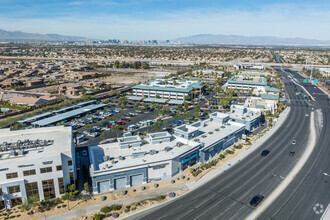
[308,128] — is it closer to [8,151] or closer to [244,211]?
[244,211]

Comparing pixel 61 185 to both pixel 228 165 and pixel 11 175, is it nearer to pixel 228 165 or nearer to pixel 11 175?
pixel 11 175

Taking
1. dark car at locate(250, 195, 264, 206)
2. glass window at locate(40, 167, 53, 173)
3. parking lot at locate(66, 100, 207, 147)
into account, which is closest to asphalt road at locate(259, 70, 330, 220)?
dark car at locate(250, 195, 264, 206)

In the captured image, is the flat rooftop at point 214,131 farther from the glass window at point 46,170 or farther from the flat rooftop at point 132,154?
the glass window at point 46,170

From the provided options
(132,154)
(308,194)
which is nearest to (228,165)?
(308,194)

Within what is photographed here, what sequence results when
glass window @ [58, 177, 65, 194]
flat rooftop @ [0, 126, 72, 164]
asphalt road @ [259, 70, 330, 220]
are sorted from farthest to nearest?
glass window @ [58, 177, 65, 194] < flat rooftop @ [0, 126, 72, 164] < asphalt road @ [259, 70, 330, 220]

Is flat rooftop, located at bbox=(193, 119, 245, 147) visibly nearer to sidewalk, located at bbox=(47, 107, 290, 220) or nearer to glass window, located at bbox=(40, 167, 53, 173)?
sidewalk, located at bbox=(47, 107, 290, 220)
